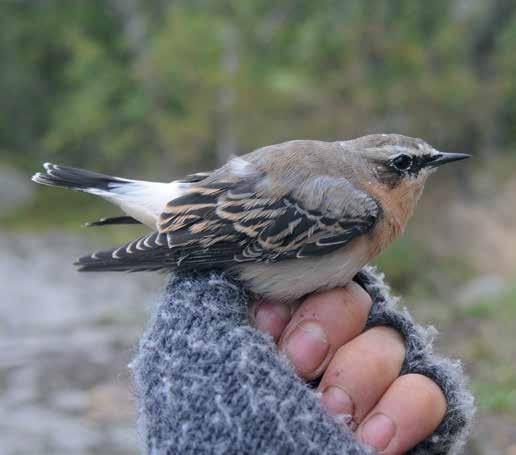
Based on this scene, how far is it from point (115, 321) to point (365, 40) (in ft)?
25.4

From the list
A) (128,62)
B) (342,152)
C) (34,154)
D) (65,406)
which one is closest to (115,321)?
(65,406)

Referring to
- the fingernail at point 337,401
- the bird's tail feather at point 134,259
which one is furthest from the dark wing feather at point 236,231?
the fingernail at point 337,401

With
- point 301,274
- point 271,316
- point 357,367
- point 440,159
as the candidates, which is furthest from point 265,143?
point 357,367

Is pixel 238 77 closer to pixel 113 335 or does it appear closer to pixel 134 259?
pixel 113 335

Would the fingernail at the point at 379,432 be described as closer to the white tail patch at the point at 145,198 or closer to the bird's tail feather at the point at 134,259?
the bird's tail feather at the point at 134,259

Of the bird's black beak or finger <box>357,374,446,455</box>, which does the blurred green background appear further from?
the bird's black beak

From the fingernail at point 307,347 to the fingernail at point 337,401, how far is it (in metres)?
0.14

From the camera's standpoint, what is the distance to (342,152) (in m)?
3.85

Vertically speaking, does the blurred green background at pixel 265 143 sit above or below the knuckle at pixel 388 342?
Result: above

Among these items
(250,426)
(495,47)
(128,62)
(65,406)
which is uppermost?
(128,62)

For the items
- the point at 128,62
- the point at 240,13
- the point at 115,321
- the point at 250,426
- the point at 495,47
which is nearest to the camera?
the point at 250,426

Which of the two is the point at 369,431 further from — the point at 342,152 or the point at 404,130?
the point at 404,130

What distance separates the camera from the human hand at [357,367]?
2.85 metres

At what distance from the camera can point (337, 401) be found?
2914 millimetres
